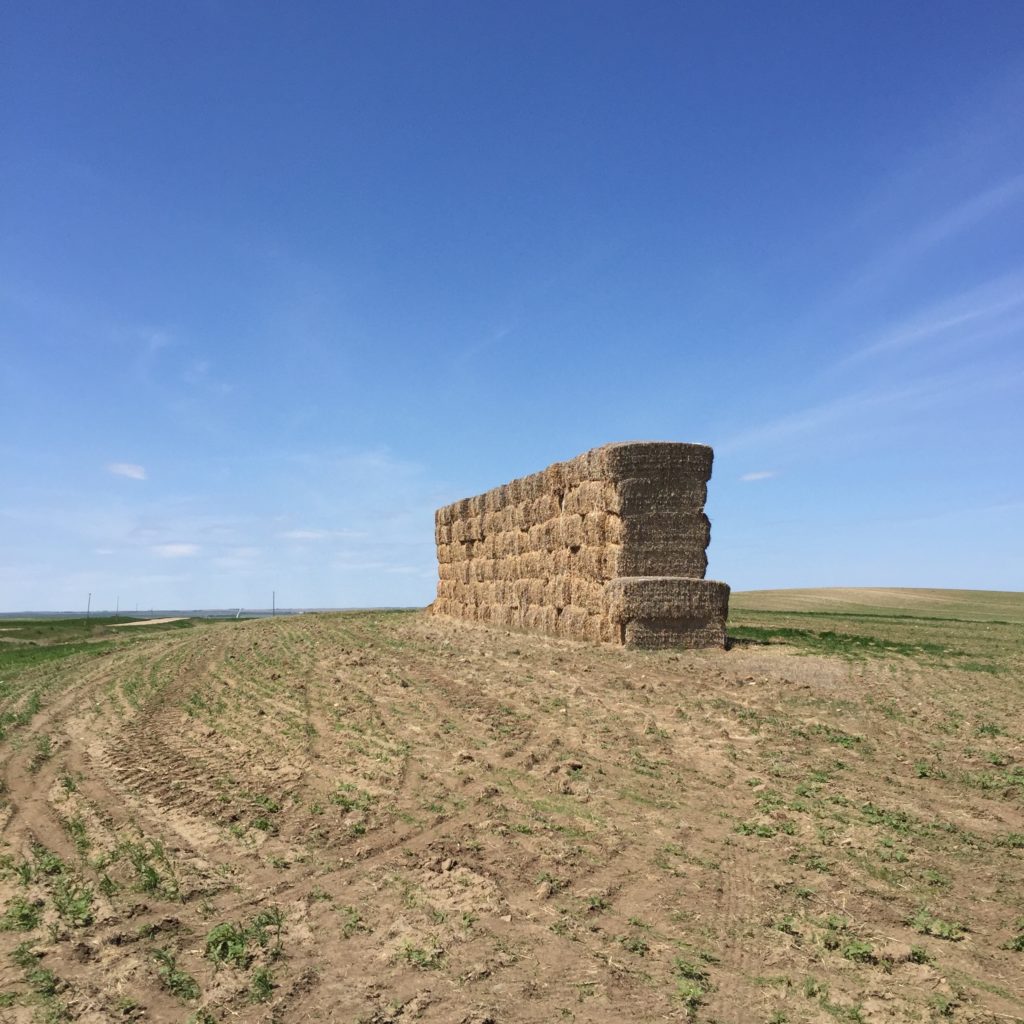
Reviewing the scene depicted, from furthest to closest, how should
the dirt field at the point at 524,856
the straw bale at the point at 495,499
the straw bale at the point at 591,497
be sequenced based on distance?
the straw bale at the point at 495,499
the straw bale at the point at 591,497
the dirt field at the point at 524,856

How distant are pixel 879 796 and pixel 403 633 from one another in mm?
17913

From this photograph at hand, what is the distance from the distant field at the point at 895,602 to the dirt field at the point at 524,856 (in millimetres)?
30755

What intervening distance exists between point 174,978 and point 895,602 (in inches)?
2103

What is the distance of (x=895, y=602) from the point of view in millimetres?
50906

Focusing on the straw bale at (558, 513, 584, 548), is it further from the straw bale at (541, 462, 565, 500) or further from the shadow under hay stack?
the straw bale at (541, 462, 565, 500)

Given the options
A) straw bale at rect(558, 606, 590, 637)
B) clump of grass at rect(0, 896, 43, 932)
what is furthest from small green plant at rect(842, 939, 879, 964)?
straw bale at rect(558, 606, 590, 637)

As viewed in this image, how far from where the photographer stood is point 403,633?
941 inches

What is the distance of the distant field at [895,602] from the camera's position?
42.3 m

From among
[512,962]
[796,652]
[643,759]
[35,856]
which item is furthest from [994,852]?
[796,652]

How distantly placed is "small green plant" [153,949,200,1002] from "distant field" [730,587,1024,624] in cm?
3658

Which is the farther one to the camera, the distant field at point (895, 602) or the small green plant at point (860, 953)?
the distant field at point (895, 602)

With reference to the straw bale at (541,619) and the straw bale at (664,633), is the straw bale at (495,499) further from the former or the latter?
the straw bale at (664,633)

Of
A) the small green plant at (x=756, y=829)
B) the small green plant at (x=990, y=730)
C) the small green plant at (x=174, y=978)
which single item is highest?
the small green plant at (x=990, y=730)

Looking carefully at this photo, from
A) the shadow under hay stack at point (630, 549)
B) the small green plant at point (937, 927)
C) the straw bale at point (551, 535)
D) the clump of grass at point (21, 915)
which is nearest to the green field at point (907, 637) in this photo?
the shadow under hay stack at point (630, 549)
